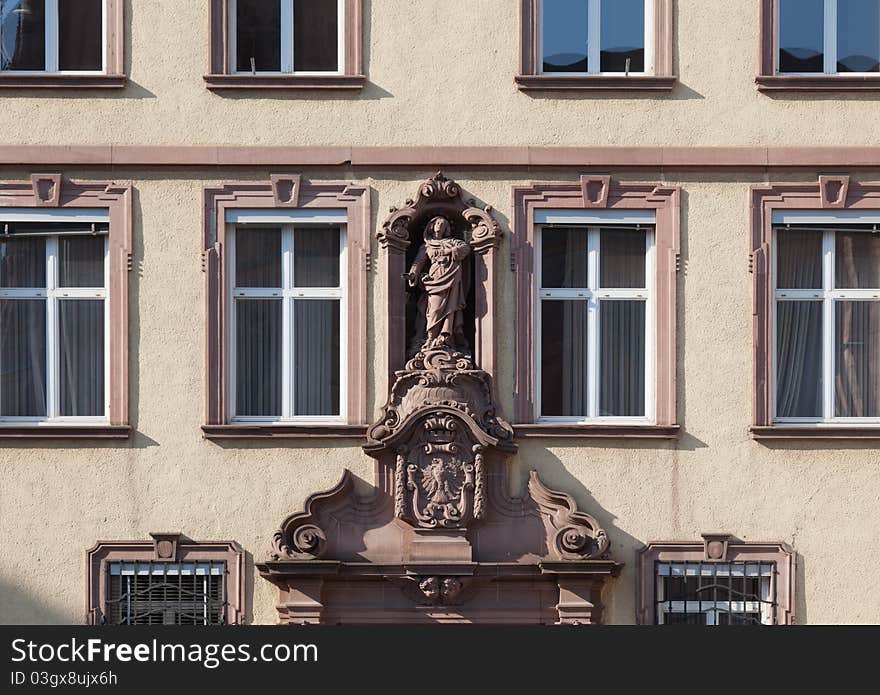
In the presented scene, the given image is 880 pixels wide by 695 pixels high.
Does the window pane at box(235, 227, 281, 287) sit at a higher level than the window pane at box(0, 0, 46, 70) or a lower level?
lower

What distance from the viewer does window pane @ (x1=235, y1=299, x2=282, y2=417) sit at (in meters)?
17.8

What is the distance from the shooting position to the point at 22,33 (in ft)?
59.1

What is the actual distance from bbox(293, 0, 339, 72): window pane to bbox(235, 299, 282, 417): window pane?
2.09m

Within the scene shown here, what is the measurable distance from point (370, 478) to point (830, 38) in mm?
5502

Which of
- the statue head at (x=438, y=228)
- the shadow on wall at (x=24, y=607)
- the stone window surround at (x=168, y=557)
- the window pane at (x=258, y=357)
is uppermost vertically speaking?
the statue head at (x=438, y=228)

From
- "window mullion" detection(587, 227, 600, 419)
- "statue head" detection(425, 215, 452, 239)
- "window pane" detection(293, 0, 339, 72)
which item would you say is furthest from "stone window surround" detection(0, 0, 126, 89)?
"window mullion" detection(587, 227, 600, 419)

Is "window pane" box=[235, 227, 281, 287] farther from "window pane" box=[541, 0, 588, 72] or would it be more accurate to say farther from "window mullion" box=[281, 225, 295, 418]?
"window pane" box=[541, 0, 588, 72]

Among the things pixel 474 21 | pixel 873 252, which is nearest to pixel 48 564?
pixel 474 21

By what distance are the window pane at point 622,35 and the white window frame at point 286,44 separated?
226 centimetres

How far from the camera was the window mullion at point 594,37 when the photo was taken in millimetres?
17969

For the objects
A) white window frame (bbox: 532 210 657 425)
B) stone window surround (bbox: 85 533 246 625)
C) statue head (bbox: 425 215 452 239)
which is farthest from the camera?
white window frame (bbox: 532 210 657 425)

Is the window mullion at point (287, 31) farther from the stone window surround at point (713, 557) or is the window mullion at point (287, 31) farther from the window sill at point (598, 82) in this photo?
the stone window surround at point (713, 557)

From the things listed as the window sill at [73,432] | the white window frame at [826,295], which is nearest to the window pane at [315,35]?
the window sill at [73,432]

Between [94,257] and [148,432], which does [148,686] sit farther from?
[94,257]
